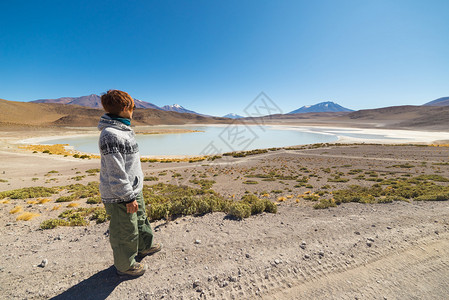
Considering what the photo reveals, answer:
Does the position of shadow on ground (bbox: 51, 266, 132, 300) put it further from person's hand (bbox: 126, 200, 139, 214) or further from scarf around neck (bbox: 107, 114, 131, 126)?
scarf around neck (bbox: 107, 114, 131, 126)

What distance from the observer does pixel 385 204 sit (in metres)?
6.31

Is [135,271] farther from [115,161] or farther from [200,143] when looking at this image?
[200,143]

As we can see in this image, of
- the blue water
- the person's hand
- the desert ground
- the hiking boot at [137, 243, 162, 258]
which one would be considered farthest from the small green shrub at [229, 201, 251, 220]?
the blue water

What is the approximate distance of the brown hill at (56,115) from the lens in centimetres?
11406

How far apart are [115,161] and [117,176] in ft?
0.64

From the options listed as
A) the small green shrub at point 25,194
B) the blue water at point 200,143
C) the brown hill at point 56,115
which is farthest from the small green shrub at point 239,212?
the brown hill at point 56,115

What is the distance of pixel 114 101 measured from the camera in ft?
7.46

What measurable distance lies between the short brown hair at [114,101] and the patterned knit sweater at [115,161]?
0.12 metres

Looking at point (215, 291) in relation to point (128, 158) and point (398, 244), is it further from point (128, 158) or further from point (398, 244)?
point (398, 244)

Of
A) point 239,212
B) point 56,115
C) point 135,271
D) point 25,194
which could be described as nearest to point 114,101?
point 135,271

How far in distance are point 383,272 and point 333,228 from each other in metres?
1.40

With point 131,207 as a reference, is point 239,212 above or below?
below

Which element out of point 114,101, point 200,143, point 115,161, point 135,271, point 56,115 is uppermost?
point 56,115

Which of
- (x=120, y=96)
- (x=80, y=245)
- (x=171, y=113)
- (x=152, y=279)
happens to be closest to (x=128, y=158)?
(x=120, y=96)
